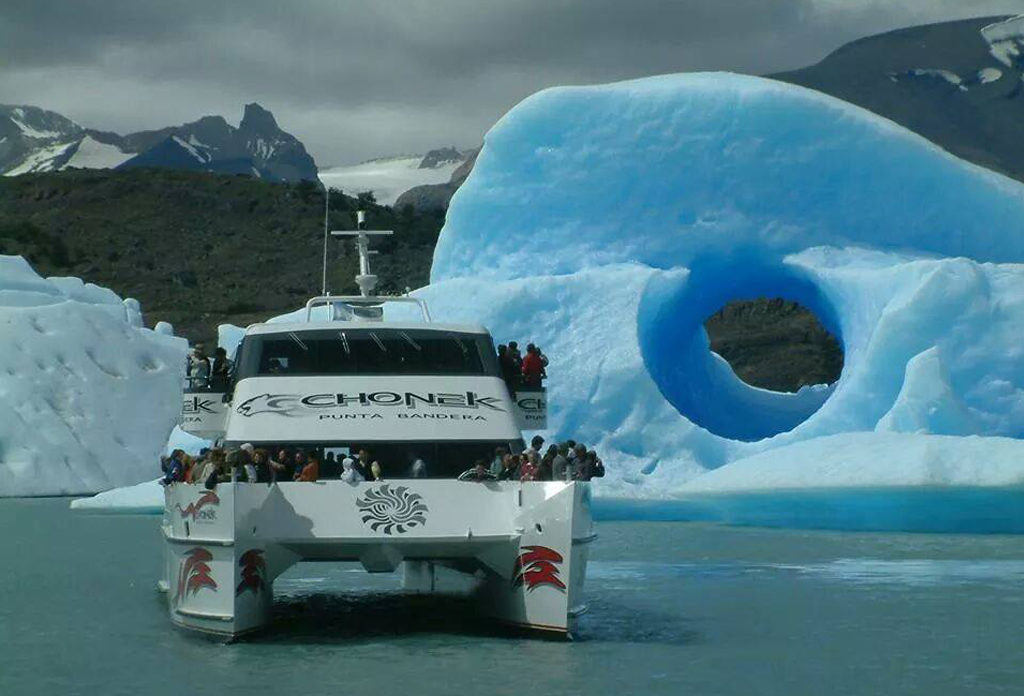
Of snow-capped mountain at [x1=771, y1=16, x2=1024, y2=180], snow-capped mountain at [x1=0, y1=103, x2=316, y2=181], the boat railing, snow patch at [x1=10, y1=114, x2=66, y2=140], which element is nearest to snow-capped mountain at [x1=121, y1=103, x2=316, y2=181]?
snow-capped mountain at [x1=0, y1=103, x2=316, y2=181]

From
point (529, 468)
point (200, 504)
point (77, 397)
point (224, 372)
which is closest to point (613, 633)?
point (529, 468)

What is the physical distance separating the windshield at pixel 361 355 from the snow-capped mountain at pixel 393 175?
350 feet

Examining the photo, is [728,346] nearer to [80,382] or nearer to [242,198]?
[242,198]

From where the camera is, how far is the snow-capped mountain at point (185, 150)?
125 meters

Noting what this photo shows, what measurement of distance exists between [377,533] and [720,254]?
1595cm

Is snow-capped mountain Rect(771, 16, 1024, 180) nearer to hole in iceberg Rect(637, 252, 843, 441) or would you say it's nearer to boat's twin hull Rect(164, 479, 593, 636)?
hole in iceberg Rect(637, 252, 843, 441)

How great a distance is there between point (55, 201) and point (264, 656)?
253ft

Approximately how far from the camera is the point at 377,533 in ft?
42.6

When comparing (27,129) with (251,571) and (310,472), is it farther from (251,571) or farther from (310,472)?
(251,571)

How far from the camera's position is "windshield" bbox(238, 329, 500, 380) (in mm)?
14656

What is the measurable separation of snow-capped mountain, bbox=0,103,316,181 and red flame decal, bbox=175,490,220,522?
10987cm

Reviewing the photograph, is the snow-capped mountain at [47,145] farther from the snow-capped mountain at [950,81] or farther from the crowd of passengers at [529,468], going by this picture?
the crowd of passengers at [529,468]

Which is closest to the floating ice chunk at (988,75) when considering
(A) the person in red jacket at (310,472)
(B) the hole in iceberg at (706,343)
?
(B) the hole in iceberg at (706,343)

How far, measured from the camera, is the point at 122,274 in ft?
253
